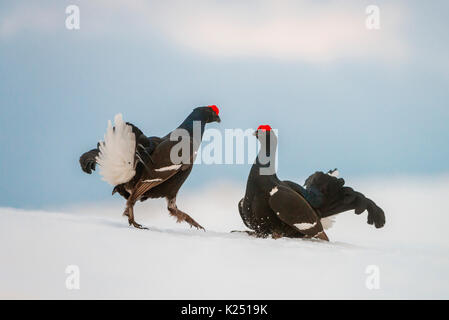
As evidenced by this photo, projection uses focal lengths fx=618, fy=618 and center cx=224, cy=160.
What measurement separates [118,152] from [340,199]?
1.69m

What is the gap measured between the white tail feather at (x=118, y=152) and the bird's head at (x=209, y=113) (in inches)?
25.0

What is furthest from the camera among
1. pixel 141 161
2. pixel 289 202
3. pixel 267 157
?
pixel 141 161

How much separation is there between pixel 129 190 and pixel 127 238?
0.57 m

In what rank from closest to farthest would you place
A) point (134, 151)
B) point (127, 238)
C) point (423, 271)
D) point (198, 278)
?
point (198, 278), point (423, 271), point (127, 238), point (134, 151)

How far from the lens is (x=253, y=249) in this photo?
13.5ft

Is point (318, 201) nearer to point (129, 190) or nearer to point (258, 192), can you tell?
point (258, 192)

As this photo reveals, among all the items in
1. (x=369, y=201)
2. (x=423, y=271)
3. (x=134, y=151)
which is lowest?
(x=423, y=271)

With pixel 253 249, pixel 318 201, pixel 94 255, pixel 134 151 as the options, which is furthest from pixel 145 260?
pixel 318 201

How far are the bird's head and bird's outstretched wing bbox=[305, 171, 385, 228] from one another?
98 centimetres

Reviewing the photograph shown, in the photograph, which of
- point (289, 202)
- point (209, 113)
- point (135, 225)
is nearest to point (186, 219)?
point (135, 225)

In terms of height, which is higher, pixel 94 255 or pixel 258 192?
pixel 258 192

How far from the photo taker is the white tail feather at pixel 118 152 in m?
4.53

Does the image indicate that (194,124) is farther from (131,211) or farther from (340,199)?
(340,199)

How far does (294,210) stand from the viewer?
4246 mm
